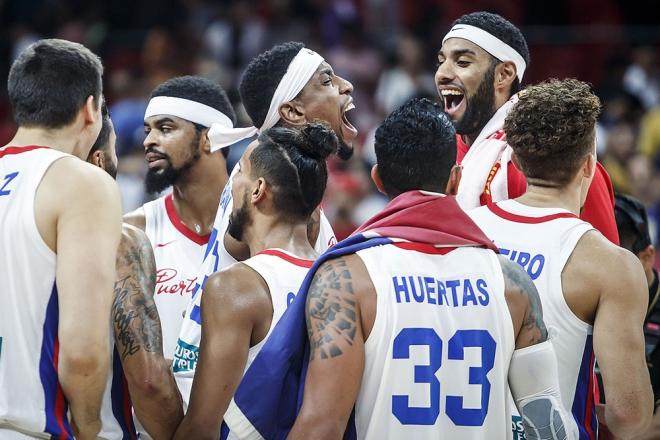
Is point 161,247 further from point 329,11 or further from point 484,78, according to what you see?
point 329,11

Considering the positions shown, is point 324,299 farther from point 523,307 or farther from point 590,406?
point 590,406

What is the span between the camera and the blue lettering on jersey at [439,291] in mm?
3514

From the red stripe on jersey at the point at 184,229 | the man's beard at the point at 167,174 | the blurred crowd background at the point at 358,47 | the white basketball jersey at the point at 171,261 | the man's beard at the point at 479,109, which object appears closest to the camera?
the man's beard at the point at 479,109

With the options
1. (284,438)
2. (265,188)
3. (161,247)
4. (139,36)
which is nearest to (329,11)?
(139,36)

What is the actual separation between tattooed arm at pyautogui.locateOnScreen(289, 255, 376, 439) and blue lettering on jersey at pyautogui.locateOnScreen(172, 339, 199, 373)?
1084mm

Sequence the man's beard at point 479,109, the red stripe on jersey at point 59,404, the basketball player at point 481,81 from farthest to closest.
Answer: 1. the man's beard at point 479,109
2. the basketball player at point 481,81
3. the red stripe on jersey at point 59,404

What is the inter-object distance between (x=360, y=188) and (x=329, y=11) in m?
2.86

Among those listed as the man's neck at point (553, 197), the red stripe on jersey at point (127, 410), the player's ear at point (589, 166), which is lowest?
the red stripe on jersey at point (127, 410)

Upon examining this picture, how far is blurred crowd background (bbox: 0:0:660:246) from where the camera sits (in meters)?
11.5

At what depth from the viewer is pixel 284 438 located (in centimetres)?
362

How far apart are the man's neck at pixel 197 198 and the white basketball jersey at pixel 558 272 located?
2063 millimetres

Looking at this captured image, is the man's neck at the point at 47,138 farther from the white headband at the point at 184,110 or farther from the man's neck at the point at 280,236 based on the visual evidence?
the white headband at the point at 184,110

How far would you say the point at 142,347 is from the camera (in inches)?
152

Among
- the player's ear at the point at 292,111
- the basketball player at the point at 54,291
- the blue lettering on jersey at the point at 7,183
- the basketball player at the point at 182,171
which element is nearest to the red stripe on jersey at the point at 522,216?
the player's ear at the point at 292,111
